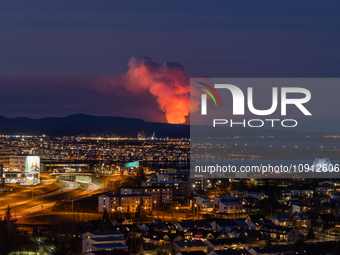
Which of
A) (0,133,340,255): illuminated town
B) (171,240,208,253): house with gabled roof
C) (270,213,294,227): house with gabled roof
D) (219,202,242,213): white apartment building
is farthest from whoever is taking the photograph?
(219,202,242,213): white apartment building

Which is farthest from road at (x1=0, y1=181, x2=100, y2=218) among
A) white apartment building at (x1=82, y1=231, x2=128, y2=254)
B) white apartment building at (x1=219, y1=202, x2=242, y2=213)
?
white apartment building at (x1=219, y1=202, x2=242, y2=213)

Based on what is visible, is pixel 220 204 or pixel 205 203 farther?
pixel 205 203

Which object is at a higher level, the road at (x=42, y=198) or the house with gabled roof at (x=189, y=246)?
the road at (x=42, y=198)

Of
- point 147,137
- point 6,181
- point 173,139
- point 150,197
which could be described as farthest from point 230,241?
point 147,137

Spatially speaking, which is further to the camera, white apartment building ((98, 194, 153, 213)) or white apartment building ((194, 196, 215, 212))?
white apartment building ((194, 196, 215, 212))

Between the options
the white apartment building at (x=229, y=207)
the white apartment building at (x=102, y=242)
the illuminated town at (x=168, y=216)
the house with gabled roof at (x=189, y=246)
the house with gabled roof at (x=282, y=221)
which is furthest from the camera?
the white apartment building at (x=229, y=207)

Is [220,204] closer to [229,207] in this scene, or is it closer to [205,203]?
[229,207]

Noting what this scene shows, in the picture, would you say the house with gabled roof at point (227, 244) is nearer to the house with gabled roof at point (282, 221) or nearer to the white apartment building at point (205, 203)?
the house with gabled roof at point (282, 221)

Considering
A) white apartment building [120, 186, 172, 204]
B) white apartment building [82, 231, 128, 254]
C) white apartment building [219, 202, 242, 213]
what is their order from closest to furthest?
white apartment building [82, 231, 128, 254] < white apartment building [219, 202, 242, 213] < white apartment building [120, 186, 172, 204]

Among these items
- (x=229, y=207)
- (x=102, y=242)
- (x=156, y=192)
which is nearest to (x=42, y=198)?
(x=156, y=192)

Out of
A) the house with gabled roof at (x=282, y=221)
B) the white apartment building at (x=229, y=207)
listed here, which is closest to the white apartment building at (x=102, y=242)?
the house with gabled roof at (x=282, y=221)

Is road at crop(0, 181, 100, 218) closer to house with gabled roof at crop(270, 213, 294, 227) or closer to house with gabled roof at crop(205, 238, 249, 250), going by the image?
house with gabled roof at crop(205, 238, 249, 250)
